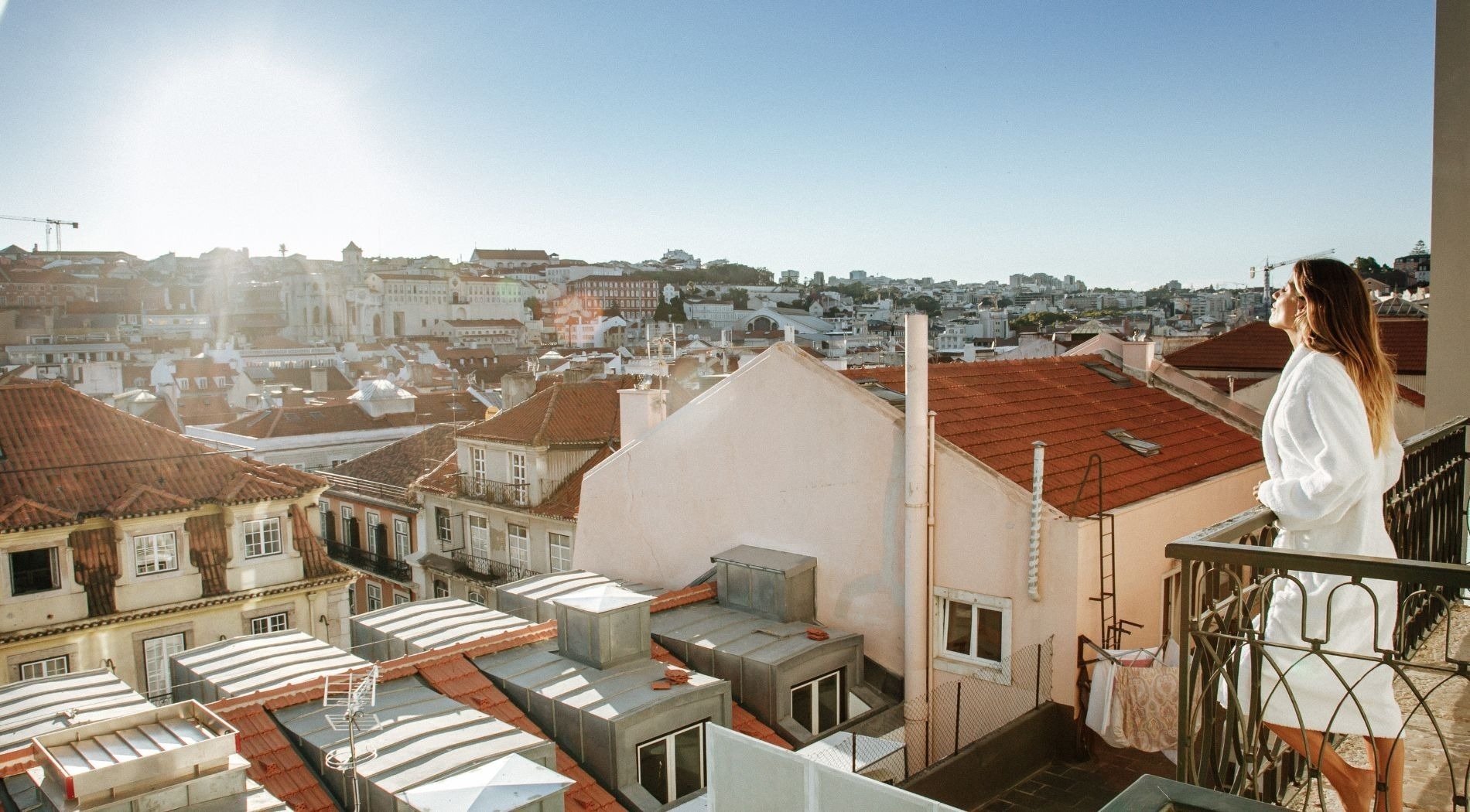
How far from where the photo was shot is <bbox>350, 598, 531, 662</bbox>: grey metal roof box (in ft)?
38.0

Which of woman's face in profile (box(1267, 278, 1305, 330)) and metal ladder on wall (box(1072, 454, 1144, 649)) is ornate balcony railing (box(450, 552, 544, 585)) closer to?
metal ladder on wall (box(1072, 454, 1144, 649))

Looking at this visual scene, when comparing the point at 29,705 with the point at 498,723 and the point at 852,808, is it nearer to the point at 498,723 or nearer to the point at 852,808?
the point at 498,723

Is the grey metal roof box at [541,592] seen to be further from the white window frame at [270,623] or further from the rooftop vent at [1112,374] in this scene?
the white window frame at [270,623]

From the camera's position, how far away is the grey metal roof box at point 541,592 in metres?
12.5

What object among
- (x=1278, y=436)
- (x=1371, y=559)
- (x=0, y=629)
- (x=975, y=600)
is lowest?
(x=0, y=629)

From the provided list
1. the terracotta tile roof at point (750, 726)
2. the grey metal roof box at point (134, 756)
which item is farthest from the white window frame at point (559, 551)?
the grey metal roof box at point (134, 756)

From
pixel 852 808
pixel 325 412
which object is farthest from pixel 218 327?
pixel 852 808

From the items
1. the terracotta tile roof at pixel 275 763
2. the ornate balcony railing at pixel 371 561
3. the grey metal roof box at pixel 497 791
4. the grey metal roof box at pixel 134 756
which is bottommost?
the ornate balcony railing at pixel 371 561

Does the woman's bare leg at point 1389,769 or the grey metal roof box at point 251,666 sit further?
the grey metal roof box at point 251,666

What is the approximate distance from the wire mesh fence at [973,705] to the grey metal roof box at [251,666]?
6.03 metres

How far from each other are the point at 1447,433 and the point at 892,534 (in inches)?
252

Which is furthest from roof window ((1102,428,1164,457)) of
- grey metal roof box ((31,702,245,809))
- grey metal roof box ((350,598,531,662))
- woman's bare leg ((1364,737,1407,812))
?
grey metal roof box ((31,702,245,809))

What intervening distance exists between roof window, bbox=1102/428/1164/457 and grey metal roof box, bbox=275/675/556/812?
8038mm

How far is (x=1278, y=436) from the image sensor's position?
3119 mm
